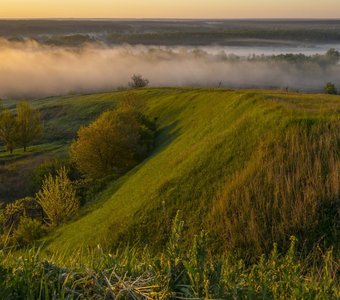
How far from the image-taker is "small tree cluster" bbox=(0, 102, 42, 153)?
82312mm

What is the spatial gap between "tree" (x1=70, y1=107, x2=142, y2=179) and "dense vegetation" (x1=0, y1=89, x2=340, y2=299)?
17679mm

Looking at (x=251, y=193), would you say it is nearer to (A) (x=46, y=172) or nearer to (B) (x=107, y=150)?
(B) (x=107, y=150)

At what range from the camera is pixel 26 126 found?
275ft

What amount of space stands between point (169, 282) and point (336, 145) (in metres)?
13.6

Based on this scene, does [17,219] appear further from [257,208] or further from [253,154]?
[257,208]

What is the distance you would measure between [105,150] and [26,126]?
37144 mm

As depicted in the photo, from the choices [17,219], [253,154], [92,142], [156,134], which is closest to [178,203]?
[253,154]

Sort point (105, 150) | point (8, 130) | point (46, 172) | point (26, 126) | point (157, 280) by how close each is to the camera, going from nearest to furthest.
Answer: point (157, 280) → point (105, 150) → point (46, 172) → point (8, 130) → point (26, 126)

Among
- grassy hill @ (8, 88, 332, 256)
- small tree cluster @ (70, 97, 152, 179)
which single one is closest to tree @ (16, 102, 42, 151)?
small tree cluster @ (70, 97, 152, 179)

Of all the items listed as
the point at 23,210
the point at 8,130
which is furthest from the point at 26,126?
the point at 23,210

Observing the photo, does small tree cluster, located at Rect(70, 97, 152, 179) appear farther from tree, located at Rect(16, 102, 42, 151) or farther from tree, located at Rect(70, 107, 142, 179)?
tree, located at Rect(16, 102, 42, 151)

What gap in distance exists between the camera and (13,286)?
5.25m

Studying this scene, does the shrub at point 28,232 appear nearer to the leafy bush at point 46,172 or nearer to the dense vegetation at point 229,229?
the dense vegetation at point 229,229

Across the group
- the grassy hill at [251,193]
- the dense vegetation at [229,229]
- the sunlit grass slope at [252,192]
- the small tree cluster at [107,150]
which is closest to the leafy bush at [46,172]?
the small tree cluster at [107,150]
